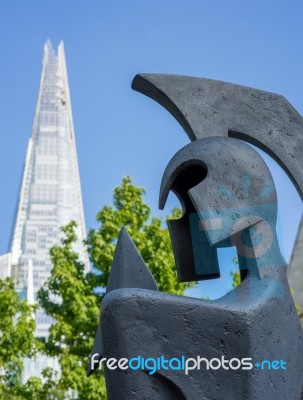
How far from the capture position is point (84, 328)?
17500mm

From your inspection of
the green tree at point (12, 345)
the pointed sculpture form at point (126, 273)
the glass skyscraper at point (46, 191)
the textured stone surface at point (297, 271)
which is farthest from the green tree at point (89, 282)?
the glass skyscraper at point (46, 191)

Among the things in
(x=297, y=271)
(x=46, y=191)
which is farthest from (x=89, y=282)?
(x=46, y=191)

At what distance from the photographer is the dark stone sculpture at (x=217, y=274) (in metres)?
5.17

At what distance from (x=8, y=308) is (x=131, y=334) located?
13.0 meters

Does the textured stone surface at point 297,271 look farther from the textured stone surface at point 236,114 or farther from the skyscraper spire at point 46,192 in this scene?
the skyscraper spire at point 46,192

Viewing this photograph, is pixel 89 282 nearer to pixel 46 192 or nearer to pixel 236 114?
pixel 236 114

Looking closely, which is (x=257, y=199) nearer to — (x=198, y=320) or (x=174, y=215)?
(x=198, y=320)

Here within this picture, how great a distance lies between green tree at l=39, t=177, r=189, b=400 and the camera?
1711 centimetres

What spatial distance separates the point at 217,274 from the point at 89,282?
12.2 m

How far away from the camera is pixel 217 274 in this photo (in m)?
6.21

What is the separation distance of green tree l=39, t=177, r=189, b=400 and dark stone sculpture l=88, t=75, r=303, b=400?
10.7 metres

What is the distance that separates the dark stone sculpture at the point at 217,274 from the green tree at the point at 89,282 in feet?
35.3

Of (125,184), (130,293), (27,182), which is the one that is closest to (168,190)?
(130,293)

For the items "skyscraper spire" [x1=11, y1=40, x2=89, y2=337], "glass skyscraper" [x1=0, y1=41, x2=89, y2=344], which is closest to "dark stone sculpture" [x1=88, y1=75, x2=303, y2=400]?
"glass skyscraper" [x1=0, y1=41, x2=89, y2=344]
